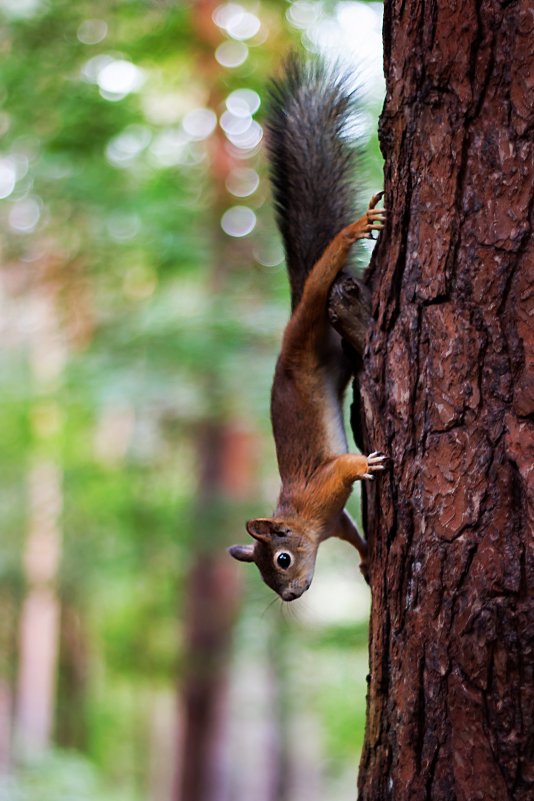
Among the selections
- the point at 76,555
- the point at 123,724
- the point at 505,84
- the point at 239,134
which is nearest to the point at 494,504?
the point at 505,84

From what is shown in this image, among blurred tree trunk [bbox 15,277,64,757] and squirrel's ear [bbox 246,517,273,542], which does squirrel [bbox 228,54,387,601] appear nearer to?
squirrel's ear [bbox 246,517,273,542]

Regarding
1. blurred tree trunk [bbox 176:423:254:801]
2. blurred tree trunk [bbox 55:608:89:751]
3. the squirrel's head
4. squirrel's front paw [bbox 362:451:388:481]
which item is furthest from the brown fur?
blurred tree trunk [bbox 55:608:89:751]

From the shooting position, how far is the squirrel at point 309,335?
2426mm

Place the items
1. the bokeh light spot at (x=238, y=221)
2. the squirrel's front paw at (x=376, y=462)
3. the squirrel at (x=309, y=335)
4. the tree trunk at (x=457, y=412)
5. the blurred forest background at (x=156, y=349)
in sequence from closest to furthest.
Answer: the tree trunk at (x=457, y=412), the squirrel's front paw at (x=376, y=462), the squirrel at (x=309, y=335), the blurred forest background at (x=156, y=349), the bokeh light spot at (x=238, y=221)

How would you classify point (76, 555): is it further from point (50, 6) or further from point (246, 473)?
point (50, 6)

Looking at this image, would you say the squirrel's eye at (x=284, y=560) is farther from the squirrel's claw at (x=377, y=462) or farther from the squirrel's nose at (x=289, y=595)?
the squirrel's claw at (x=377, y=462)

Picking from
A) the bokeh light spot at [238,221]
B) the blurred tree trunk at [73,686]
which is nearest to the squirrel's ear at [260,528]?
the bokeh light spot at [238,221]

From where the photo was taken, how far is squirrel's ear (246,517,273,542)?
271cm

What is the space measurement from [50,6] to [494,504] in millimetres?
4316

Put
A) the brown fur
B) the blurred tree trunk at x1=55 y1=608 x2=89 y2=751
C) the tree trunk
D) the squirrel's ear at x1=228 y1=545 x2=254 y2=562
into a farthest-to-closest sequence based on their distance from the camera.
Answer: the blurred tree trunk at x1=55 y1=608 x2=89 y2=751 < the squirrel's ear at x1=228 y1=545 x2=254 y2=562 < the brown fur < the tree trunk

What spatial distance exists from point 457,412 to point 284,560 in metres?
1.12

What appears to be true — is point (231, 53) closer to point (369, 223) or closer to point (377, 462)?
point (369, 223)

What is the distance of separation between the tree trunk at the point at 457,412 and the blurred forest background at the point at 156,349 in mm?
764

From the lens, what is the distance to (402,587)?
71.2 inches
